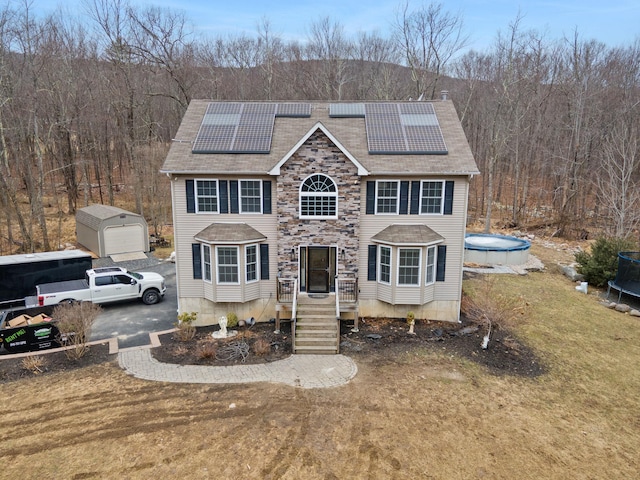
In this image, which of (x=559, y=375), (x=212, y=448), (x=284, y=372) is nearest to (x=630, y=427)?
(x=559, y=375)

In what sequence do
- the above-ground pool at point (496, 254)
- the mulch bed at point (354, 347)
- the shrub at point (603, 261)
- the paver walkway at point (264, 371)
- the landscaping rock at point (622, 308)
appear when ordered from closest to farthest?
the paver walkway at point (264, 371), the mulch bed at point (354, 347), the landscaping rock at point (622, 308), the shrub at point (603, 261), the above-ground pool at point (496, 254)

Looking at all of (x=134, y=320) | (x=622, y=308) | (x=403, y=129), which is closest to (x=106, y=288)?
(x=134, y=320)

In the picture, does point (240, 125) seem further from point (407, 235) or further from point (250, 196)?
point (407, 235)

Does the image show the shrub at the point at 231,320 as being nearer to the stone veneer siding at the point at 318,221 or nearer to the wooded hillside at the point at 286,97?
the stone veneer siding at the point at 318,221

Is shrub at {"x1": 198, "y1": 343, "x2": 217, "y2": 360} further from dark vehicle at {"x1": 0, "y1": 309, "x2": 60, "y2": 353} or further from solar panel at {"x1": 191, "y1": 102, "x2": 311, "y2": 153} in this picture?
solar panel at {"x1": 191, "y1": 102, "x2": 311, "y2": 153}

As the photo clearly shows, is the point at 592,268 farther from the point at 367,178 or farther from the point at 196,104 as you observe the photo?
the point at 196,104

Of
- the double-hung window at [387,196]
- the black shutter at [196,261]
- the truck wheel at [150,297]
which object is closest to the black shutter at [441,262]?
the double-hung window at [387,196]
